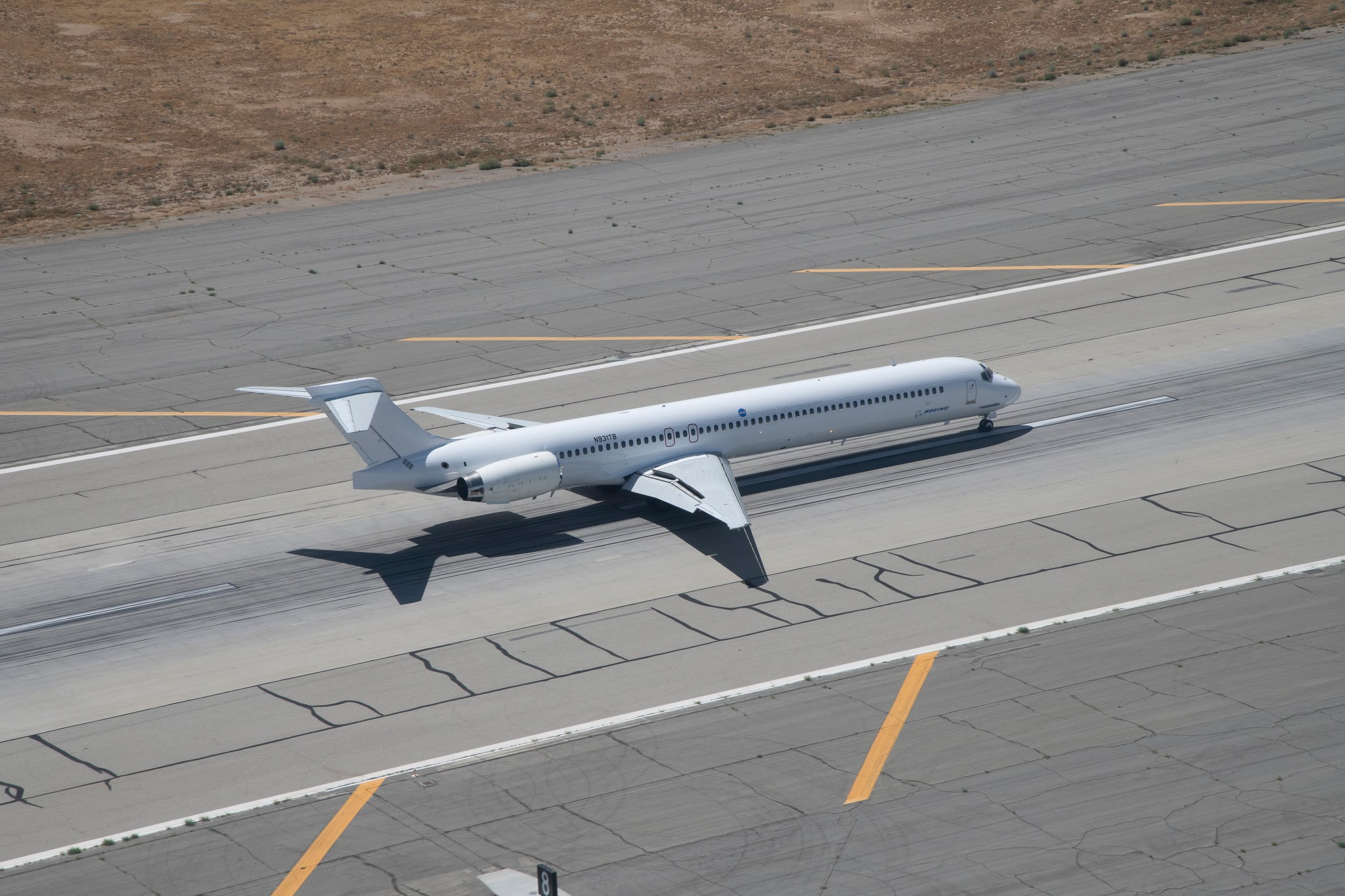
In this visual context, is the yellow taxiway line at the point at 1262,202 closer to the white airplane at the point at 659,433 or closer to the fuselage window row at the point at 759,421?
the white airplane at the point at 659,433

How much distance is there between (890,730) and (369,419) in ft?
59.7

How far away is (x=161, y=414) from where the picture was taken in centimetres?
5916

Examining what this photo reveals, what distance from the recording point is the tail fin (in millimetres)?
43812

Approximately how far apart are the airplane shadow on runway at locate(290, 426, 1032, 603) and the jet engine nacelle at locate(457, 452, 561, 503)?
74.0 inches

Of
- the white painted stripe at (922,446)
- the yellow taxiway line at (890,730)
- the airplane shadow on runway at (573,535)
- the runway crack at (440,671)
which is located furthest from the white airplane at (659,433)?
the yellow taxiway line at (890,730)

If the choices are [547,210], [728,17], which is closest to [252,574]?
[547,210]

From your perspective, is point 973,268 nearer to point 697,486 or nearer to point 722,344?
point 722,344

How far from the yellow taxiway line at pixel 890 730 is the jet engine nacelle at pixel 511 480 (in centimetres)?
1324

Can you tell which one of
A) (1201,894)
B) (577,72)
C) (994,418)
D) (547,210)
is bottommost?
(1201,894)

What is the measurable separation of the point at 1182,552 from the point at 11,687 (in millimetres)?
32722

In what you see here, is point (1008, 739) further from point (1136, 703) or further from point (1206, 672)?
point (1206, 672)

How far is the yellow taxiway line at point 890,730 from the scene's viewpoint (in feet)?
108

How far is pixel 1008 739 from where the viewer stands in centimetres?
3434

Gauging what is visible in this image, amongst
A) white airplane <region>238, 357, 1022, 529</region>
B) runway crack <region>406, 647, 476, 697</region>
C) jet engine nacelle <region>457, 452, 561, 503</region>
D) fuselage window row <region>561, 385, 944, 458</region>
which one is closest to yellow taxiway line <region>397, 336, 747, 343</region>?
white airplane <region>238, 357, 1022, 529</region>
